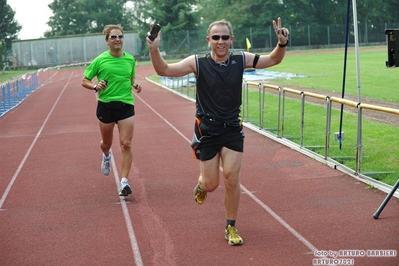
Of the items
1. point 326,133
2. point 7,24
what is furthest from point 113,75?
point 7,24

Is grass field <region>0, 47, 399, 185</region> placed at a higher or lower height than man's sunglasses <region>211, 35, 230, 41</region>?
lower

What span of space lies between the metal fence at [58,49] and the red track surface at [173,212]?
5969cm

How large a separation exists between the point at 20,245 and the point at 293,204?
10.4 feet

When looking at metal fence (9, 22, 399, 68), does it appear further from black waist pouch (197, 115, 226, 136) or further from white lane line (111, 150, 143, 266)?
black waist pouch (197, 115, 226, 136)

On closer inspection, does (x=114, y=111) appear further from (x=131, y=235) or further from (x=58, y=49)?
(x=58, y=49)

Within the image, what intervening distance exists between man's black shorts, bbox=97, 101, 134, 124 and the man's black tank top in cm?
273

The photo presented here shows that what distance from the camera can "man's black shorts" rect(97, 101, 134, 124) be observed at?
967 cm

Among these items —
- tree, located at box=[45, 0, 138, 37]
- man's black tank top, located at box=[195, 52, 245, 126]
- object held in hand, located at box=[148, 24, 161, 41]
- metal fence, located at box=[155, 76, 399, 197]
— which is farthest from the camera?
tree, located at box=[45, 0, 138, 37]

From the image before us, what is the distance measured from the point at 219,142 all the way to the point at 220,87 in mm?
526

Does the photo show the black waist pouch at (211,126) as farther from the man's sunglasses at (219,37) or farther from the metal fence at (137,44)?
the metal fence at (137,44)

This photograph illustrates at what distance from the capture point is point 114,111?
9.72 m

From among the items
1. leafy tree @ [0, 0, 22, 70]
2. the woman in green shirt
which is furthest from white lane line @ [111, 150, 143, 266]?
leafy tree @ [0, 0, 22, 70]

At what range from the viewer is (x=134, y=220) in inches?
328

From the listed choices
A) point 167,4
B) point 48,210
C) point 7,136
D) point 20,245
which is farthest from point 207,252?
point 167,4
